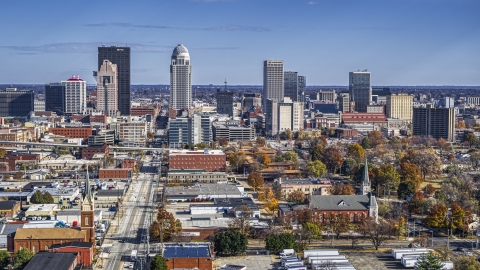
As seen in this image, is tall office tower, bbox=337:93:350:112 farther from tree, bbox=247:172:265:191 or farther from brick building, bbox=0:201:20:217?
brick building, bbox=0:201:20:217

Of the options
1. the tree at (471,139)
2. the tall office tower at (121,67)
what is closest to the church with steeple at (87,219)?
the tree at (471,139)

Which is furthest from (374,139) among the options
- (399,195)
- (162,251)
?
(162,251)

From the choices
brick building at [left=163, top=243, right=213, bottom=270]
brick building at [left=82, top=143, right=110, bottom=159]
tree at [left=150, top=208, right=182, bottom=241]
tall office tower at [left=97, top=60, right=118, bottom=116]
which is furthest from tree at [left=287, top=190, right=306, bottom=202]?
tall office tower at [left=97, top=60, right=118, bottom=116]

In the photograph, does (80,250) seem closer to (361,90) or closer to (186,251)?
(186,251)

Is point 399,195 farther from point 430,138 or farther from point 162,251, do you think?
point 430,138

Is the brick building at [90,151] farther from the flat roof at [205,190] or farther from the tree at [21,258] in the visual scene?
the tree at [21,258]

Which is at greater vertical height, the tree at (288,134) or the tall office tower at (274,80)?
the tall office tower at (274,80)
